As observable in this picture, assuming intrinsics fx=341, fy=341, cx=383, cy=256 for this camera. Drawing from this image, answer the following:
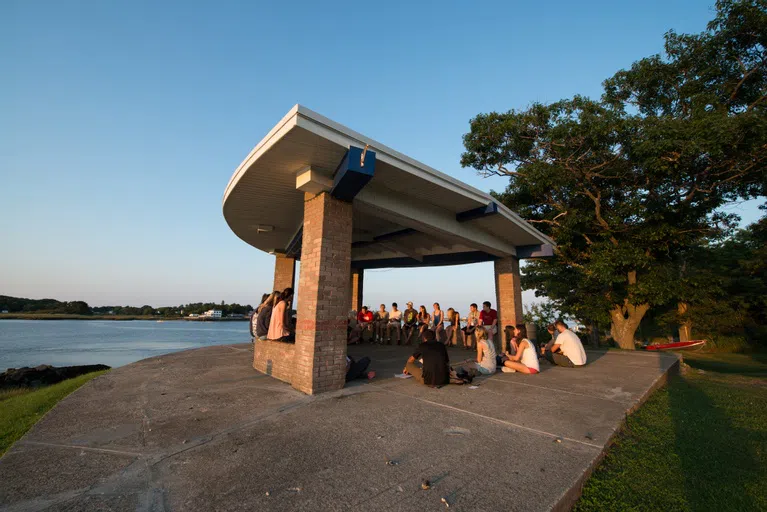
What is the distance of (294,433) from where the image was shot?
360cm

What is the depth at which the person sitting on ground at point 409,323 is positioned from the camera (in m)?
12.4

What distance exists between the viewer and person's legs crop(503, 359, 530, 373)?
6941mm

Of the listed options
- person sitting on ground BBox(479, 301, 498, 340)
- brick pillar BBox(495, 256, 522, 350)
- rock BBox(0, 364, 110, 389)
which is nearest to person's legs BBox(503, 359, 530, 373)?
person sitting on ground BBox(479, 301, 498, 340)

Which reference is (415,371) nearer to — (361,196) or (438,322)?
(361,196)

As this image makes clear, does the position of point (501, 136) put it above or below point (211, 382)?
above

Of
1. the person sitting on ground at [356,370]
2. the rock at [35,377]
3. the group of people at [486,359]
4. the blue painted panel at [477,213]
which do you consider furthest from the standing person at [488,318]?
the rock at [35,377]

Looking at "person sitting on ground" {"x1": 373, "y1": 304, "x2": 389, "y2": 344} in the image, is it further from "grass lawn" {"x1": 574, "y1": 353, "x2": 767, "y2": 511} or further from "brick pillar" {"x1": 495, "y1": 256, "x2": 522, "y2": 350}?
"grass lawn" {"x1": 574, "y1": 353, "x2": 767, "y2": 511}

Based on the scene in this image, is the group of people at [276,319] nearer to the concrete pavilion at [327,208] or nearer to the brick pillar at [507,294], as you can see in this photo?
the concrete pavilion at [327,208]

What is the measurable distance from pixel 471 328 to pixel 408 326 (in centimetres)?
226

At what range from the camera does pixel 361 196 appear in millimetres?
6434

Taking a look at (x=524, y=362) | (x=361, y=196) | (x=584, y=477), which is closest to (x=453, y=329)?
(x=524, y=362)

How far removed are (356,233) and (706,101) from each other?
13.2m

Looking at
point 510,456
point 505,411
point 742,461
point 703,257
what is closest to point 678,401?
point 742,461

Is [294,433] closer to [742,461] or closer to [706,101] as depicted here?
[742,461]
